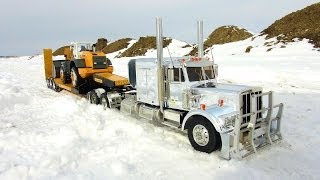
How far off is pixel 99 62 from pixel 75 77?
1.49 meters

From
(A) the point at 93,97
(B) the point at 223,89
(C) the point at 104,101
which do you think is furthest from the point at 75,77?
(B) the point at 223,89

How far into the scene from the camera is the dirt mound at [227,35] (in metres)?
49.2

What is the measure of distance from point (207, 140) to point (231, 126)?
2.34ft

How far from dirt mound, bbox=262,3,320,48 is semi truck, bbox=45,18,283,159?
22.4m

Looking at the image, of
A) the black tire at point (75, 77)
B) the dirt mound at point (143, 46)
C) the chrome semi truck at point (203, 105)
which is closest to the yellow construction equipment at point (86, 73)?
the black tire at point (75, 77)

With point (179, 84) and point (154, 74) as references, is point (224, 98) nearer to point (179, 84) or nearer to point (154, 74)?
point (179, 84)

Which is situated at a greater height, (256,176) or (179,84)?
(179,84)

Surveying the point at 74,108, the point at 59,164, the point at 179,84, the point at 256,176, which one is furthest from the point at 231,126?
the point at 74,108

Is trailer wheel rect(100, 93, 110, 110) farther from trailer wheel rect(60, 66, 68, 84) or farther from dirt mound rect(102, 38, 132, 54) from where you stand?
dirt mound rect(102, 38, 132, 54)

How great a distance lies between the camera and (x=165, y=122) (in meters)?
10.7

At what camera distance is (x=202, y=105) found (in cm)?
918

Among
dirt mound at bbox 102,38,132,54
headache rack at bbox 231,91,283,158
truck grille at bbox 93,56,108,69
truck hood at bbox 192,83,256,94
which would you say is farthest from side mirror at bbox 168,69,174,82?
dirt mound at bbox 102,38,132,54

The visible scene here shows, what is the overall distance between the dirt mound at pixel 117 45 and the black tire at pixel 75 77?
149 ft

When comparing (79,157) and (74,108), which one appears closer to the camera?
(79,157)
